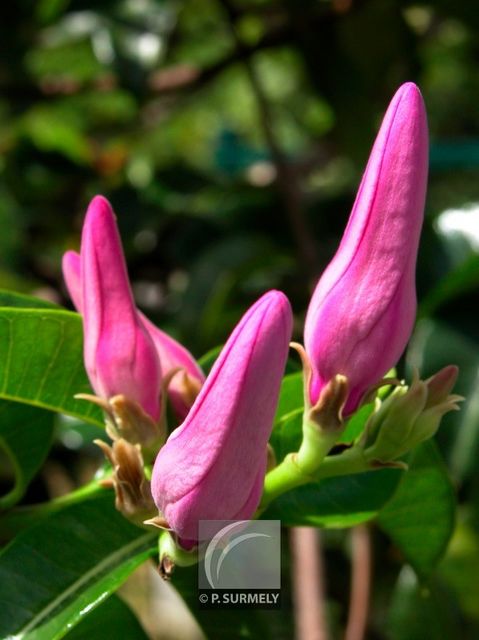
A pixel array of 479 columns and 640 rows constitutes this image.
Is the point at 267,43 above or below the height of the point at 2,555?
above

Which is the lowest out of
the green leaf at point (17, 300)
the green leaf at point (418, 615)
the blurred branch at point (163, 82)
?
the green leaf at point (418, 615)

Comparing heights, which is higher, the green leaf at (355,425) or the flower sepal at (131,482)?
the flower sepal at (131,482)

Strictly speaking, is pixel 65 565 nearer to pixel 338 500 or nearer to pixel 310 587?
pixel 338 500

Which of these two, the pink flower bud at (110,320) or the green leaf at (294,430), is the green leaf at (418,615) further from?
the pink flower bud at (110,320)

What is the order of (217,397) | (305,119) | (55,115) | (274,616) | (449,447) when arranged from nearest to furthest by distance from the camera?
1. (217,397)
2. (449,447)
3. (274,616)
4. (55,115)
5. (305,119)

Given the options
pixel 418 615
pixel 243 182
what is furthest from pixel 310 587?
pixel 243 182

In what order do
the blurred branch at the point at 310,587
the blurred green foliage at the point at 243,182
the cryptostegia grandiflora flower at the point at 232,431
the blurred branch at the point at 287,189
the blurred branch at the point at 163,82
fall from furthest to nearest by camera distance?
the blurred branch at the point at 163,82 < the blurred branch at the point at 287,189 < the blurred green foliage at the point at 243,182 < the blurred branch at the point at 310,587 < the cryptostegia grandiflora flower at the point at 232,431

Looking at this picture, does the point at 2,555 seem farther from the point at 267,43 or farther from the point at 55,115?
the point at 55,115

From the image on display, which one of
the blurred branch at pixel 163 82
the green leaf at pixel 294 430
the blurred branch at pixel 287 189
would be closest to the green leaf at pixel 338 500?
the green leaf at pixel 294 430

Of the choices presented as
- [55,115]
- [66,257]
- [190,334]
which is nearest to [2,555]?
[66,257]
